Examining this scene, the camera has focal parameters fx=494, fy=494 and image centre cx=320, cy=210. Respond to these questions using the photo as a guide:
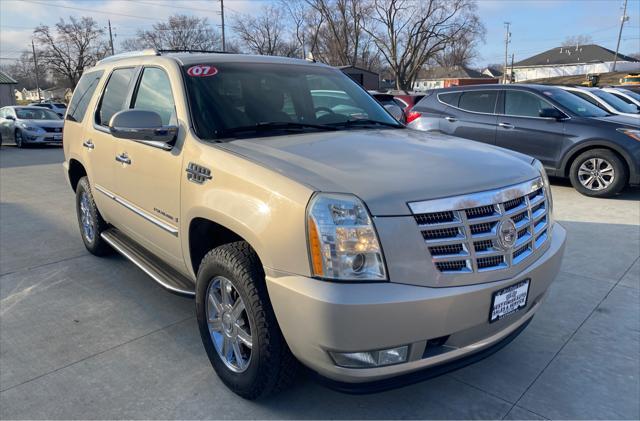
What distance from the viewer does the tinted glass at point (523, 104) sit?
823 cm

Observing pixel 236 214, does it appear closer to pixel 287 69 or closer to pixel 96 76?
pixel 287 69

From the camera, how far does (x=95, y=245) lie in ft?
15.8

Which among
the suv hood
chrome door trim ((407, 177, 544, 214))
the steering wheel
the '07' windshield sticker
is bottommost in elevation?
chrome door trim ((407, 177, 544, 214))

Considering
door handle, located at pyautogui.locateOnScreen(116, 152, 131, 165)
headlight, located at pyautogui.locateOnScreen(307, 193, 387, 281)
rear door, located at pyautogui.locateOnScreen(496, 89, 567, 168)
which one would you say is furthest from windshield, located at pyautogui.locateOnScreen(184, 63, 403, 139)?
rear door, located at pyautogui.locateOnScreen(496, 89, 567, 168)

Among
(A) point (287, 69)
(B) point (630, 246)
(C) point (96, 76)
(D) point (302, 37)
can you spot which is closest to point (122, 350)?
(A) point (287, 69)

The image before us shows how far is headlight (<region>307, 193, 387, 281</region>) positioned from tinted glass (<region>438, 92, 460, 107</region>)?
25.6ft

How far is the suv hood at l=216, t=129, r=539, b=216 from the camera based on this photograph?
7.15 feet

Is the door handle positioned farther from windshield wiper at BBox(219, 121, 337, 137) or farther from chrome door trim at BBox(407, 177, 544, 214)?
chrome door trim at BBox(407, 177, 544, 214)

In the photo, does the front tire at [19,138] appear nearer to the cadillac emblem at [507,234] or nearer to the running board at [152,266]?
the running board at [152,266]

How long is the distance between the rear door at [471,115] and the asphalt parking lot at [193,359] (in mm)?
4073

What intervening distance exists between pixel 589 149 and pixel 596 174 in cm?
41

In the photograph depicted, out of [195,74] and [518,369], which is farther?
[195,74]

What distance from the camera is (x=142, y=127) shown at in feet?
9.52

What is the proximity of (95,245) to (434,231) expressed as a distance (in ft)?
12.5
